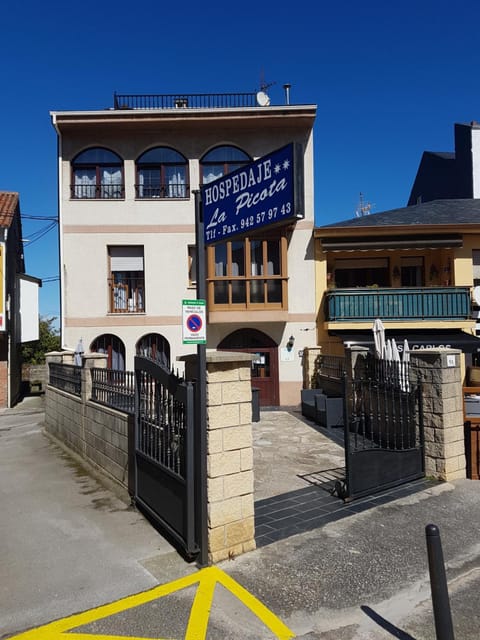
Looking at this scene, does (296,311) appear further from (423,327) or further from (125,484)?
(125,484)

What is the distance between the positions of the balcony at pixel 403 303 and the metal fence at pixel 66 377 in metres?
9.11

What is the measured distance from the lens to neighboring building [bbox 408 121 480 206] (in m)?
22.9

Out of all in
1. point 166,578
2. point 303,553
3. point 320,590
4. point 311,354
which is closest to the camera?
point 320,590

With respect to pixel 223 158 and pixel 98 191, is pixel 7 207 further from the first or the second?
pixel 223 158

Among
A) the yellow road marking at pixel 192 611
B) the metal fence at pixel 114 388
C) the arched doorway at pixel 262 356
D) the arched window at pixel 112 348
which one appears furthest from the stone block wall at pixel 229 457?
the arched window at pixel 112 348

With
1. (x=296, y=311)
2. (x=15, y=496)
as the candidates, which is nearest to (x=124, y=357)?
(x=296, y=311)

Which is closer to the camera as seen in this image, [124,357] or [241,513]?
[241,513]

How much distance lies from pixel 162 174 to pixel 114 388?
11.7 metres

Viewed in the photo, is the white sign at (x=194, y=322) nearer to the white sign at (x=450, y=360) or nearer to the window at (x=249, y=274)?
the white sign at (x=450, y=360)

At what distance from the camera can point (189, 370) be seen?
15.9ft

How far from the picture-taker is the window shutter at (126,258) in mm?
17031

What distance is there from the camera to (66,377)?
10.5 m

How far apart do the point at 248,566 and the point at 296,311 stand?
12.8 meters

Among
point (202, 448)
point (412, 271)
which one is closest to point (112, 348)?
point (412, 271)
